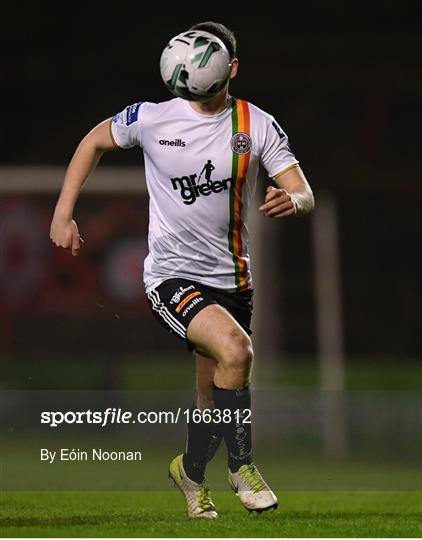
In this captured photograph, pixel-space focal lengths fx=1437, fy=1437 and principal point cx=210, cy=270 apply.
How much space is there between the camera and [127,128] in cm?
693

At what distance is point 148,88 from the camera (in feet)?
83.7

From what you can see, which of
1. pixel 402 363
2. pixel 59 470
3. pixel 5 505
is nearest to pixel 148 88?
pixel 402 363

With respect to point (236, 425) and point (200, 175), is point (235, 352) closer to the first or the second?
point (236, 425)

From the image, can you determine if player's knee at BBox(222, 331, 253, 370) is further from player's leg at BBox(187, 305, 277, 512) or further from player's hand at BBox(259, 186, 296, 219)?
player's hand at BBox(259, 186, 296, 219)

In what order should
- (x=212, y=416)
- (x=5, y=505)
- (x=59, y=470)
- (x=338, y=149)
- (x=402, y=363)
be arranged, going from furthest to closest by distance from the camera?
(x=338, y=149), (x=402, y=363), (x=59, y=470), (x=5, y=505), (x=212, y=416)

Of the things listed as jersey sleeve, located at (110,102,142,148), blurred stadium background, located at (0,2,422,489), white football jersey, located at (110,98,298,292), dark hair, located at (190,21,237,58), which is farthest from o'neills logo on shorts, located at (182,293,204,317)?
blurred stadium background, located at (0,2,422,489)

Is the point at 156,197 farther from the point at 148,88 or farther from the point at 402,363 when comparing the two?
the point at 148,88

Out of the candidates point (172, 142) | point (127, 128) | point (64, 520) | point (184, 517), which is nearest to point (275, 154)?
point (172, 142)

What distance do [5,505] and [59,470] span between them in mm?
4217

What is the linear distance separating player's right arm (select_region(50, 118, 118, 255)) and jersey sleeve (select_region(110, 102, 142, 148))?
0.04 meters

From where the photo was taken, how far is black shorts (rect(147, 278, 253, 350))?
671 cm

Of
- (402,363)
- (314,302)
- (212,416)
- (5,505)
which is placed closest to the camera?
(212,416)

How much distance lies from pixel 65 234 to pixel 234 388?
108cm

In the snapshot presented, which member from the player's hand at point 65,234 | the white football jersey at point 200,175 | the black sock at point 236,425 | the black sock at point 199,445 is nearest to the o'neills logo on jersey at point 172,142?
the white football jersey at point 200,175
